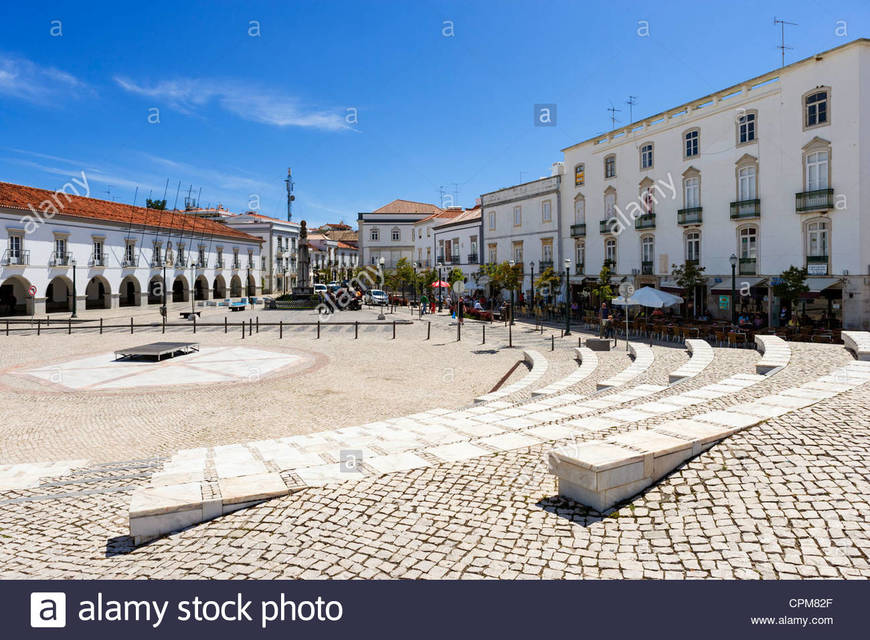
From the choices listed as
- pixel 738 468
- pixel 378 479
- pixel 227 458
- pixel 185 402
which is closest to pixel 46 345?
pixel 185 402

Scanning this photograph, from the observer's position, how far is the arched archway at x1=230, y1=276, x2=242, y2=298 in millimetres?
64338

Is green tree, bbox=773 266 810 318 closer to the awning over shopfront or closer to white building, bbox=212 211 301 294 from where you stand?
the awning over shopfront

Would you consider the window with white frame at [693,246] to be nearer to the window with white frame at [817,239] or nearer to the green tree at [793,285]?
the window with white frame at [817,239]

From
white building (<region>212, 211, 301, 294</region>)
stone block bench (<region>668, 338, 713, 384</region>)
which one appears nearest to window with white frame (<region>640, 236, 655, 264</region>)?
stone block bench (<region>668, 338, 713, 384</region>)

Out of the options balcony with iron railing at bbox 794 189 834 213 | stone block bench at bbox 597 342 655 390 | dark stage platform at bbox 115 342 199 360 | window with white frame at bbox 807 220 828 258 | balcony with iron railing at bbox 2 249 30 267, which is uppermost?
balcony with iron railing at bbox 794 189 834 213

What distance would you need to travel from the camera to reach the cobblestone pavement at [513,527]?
13.6 feet

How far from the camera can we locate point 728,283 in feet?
90.7

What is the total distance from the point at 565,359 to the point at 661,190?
713 inches

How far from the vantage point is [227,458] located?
7469 millimetres

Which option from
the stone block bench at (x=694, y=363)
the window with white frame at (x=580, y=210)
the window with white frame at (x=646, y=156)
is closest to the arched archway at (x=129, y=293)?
the window with white frame at (x=580, y=210)

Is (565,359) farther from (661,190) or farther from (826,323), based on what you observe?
(661,190)

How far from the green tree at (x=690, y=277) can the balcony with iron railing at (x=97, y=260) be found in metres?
45.2

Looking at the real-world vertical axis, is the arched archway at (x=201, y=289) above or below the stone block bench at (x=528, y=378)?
above

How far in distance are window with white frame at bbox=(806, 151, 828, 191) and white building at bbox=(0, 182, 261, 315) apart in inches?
1710
